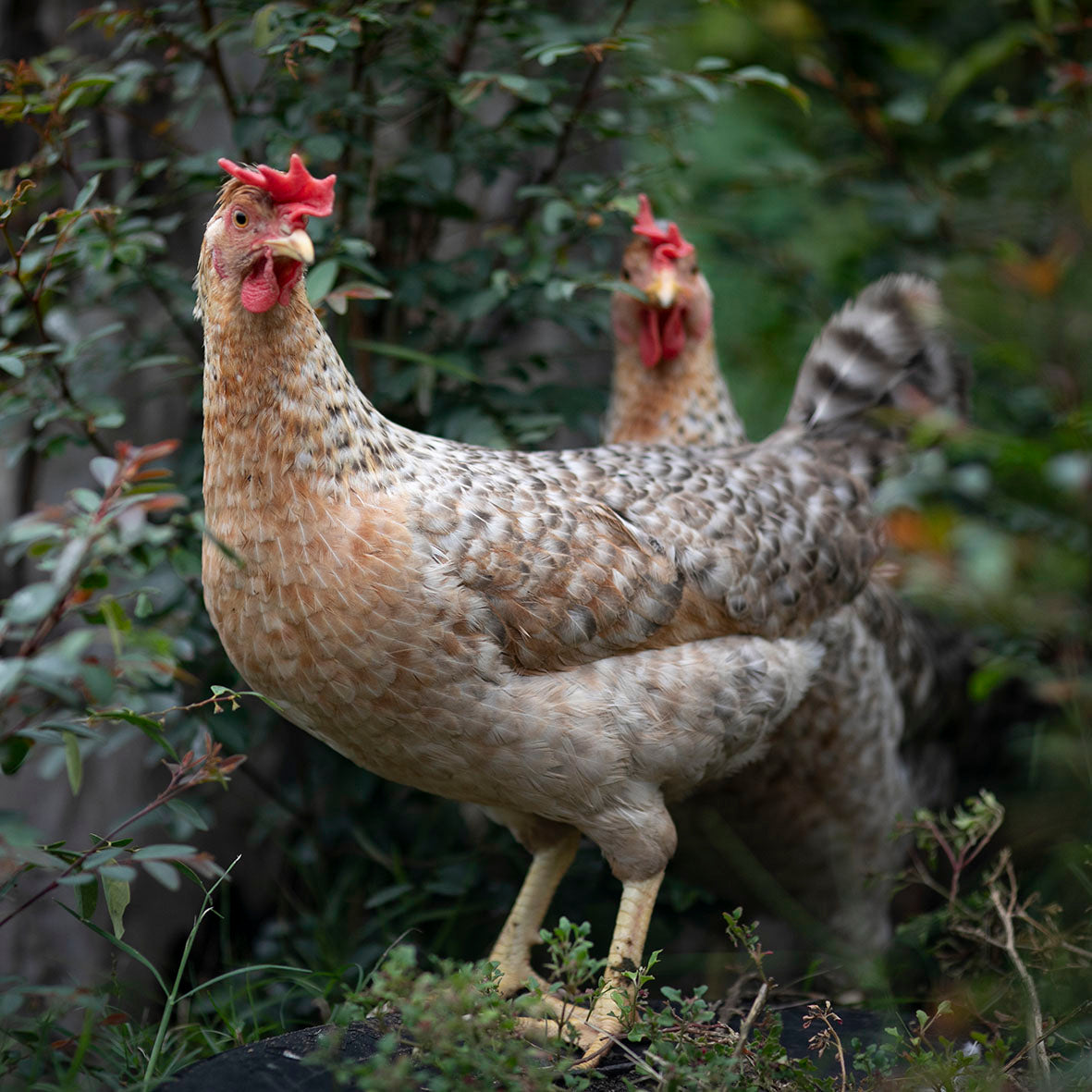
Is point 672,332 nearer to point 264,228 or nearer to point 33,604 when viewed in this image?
point 264,228

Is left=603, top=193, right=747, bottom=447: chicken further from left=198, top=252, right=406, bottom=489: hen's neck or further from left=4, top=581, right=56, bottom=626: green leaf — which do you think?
left=4, top=581, right=56, bottom=626: green leaf

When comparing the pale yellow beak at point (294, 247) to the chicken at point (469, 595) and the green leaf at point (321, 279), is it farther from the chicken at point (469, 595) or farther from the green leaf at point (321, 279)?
the green leaf at point (321, 279)

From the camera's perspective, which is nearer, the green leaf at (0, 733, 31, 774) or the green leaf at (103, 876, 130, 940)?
the green leaf at (0, 733, 31, 774)

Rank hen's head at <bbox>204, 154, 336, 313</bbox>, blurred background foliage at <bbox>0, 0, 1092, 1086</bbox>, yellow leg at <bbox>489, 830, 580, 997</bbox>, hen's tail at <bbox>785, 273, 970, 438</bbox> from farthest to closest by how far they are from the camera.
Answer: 1. hen's tail at <bbox>785, 273, 970, 438</bbox>
2. yellow leg at <bbox>489, 830, 580, 997</bbox>
3. blurred background foliage at <bbox>0, 0, 1092, 1086</bbox>
4. hen's head at <bbox>204, 154, 336, 313</bbox>

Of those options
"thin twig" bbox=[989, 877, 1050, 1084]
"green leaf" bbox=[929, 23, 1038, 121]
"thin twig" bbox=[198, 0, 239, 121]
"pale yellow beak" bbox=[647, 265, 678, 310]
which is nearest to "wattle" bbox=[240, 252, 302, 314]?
"thin twig" bbox=[198, 0, 239, 121]

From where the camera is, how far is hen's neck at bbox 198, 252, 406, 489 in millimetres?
2250

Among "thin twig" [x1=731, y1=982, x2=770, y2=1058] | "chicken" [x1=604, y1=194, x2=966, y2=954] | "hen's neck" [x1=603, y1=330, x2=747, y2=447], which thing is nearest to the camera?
"thin twig" [x1=731, y1=982, x2=770, y2=1058]

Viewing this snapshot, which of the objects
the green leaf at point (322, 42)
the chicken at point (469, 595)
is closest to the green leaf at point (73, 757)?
the chicken at point (469, 595)

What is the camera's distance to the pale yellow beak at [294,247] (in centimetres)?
212

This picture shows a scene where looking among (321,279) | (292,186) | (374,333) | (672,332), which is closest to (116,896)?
(292,186)

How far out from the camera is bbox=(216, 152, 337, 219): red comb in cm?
218

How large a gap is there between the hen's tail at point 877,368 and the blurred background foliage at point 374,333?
0.87 feet

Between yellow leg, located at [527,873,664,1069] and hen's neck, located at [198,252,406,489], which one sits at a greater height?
Result: hen's neck, located at [198,252,406,489]

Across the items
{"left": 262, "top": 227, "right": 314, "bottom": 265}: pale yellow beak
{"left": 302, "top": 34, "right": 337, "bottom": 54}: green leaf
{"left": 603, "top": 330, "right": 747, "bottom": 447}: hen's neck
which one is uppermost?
{"left": 302, "top": 34, "right": 337, "bottom": 54}: green leaf
